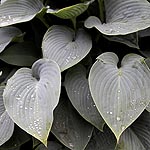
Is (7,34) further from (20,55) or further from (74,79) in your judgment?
(74,79)

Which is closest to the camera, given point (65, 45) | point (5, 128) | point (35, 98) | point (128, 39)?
point (35, 98)

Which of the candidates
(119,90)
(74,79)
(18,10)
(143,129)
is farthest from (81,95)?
(18,10)

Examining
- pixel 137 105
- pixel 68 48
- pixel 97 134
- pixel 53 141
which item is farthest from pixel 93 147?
pixel 68 48

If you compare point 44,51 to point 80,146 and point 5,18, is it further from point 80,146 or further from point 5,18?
point 80,146

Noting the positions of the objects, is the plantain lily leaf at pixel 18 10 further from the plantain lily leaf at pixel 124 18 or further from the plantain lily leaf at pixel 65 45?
the plantain lily leaf at pixel 124 18

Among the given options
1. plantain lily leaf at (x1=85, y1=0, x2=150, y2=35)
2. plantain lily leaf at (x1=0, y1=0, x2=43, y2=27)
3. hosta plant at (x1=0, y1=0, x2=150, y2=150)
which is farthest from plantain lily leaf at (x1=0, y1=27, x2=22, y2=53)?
plantain lily leaf at (x1=85, y1=0, x2=150, y2=35)

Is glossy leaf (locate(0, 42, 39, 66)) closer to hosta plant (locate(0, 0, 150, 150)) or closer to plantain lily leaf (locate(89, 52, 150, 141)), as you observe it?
hosta plant (locate(0, 0, 150, 150))

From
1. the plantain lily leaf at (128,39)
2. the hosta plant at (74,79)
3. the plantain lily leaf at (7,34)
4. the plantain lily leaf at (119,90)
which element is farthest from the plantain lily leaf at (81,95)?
the plantain lily leaf at (7,34)
